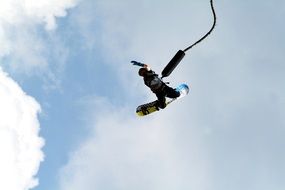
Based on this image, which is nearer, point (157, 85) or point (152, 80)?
point (152, 80)

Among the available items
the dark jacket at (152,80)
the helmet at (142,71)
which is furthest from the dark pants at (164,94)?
the helmet at (142,71)

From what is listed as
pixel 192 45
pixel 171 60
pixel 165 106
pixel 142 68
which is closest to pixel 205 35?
pixel 192 45

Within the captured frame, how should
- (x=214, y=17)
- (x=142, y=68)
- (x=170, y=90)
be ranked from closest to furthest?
(x=214, y=17) → (x=142, y=68) → (x=170, y=90)

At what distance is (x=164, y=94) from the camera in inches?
1105

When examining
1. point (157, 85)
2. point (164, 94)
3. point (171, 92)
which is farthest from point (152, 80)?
point (171, 92)

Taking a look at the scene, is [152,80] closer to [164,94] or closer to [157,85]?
[157,85]

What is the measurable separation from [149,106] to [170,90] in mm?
1951

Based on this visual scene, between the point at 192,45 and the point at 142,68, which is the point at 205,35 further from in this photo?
the point at 142,68

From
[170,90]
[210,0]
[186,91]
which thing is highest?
[186,91]

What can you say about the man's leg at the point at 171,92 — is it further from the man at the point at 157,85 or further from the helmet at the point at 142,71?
the helmet at the point at 142,71

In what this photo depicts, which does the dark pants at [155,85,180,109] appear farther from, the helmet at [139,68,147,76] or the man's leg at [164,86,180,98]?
the helmet at [139,68,147,76]

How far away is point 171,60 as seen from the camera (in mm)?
23875

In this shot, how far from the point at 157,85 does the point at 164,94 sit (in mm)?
1517

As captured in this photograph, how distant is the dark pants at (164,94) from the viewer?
2773 cm
